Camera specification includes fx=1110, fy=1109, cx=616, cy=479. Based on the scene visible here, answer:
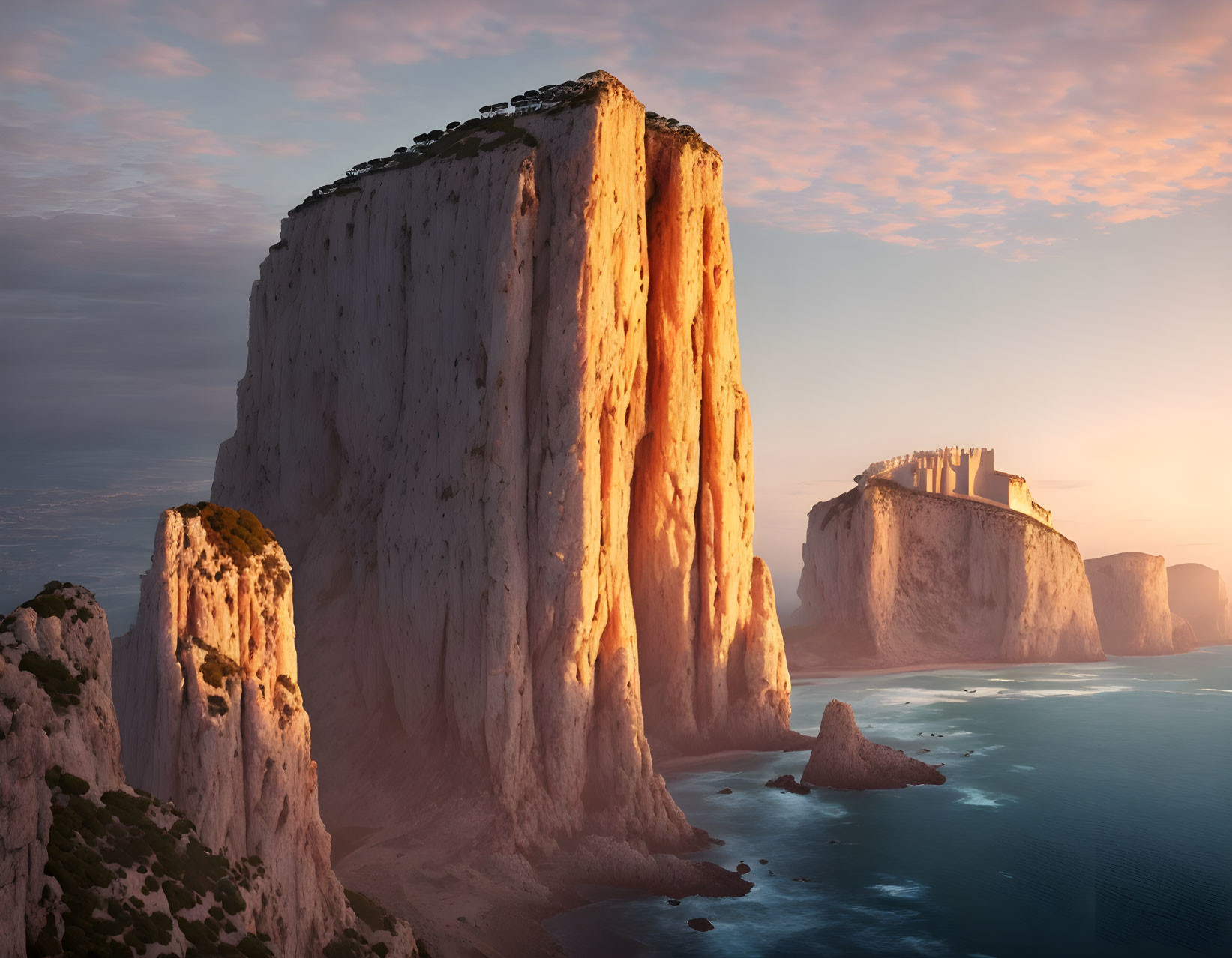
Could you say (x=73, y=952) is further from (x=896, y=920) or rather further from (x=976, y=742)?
(x=976, y=742)

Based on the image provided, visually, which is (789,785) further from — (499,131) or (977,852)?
(499,131)

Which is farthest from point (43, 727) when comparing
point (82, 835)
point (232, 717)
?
point (232, 717)

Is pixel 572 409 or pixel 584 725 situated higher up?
pixel 572 409

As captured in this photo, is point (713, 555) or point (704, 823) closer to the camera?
point (704, 823)

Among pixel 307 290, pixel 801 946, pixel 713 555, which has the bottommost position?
pixel 801 946

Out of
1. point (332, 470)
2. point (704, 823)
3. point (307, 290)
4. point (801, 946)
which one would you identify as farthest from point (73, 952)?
point (307, 290)

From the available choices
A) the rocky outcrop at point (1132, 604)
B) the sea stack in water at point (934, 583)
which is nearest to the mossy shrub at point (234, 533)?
the sea stack in water at point (934, 583)

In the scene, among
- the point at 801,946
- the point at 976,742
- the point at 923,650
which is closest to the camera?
the point at 801,946
